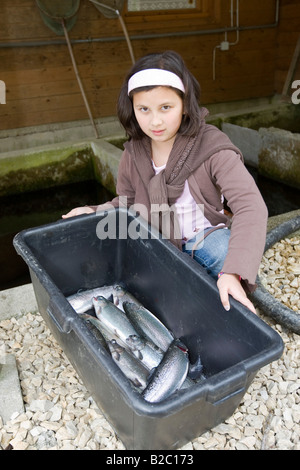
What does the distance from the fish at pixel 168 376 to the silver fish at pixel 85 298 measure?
57 cm

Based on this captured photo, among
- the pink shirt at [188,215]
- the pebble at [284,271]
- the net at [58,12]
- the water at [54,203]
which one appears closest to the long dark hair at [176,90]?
the pink shirt at [188,215]

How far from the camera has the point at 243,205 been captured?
1549 mm

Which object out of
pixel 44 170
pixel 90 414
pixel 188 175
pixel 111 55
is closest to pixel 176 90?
pixel 188 175

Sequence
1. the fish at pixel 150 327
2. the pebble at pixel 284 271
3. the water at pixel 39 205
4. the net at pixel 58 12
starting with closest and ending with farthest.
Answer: the fish at pixel 150 327, the pebble at pixel 284 271, the water at pixel 39 205, the net at pixel 58 12

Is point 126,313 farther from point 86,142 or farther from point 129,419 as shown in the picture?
point 86,142

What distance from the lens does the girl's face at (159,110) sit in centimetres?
160

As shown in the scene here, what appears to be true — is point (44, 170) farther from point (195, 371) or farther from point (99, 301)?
point (195, 371)

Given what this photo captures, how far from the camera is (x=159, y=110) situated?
1.62 meters

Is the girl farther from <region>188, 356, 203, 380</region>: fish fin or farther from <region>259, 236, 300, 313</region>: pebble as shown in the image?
<region>259, 236, 300, 313</region>: pebble

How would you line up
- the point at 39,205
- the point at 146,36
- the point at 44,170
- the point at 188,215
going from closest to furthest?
1. the point at 188,215
2. the point at 39,205
3. the point at 44,170
4. the point at 146,36

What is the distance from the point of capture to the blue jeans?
6.01ft

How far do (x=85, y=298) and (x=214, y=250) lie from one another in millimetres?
685

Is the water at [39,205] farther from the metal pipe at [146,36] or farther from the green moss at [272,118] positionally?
the green moss at [272,118]
